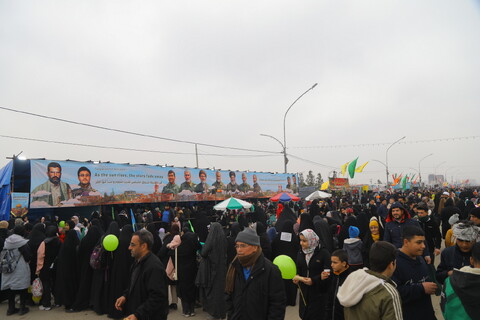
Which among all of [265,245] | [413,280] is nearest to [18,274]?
[265,245]

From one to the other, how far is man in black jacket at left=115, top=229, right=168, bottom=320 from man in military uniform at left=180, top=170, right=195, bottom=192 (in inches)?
733

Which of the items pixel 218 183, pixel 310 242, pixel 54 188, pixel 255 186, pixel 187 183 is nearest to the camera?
pixel 310 242

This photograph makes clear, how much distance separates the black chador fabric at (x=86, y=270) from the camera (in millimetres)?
6527

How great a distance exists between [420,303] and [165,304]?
97.2 inches

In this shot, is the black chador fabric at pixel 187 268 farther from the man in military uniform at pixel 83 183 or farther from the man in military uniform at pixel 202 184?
the man in military uniform at pixel 202 184

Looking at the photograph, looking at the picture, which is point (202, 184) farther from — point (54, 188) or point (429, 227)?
point (429, 227)

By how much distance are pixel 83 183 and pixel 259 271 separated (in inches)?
626

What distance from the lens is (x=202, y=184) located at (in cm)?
2345

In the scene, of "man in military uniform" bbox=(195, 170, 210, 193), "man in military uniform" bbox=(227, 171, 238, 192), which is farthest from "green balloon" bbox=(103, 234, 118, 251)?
"man in military uniform" bbox=(227, 171, 238, 192)

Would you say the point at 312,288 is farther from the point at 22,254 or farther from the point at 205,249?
the point at 22,254

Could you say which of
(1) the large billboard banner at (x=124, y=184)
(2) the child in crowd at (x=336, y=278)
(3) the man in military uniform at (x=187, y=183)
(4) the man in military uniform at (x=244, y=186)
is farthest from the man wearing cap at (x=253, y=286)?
(4) the man in military uniform at (x=244, y=186)

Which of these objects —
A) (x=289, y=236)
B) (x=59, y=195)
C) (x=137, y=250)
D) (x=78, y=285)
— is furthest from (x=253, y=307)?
(x=59, y=195)

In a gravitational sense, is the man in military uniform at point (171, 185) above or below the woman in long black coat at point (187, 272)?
above

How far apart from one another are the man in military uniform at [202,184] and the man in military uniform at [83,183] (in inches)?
314
